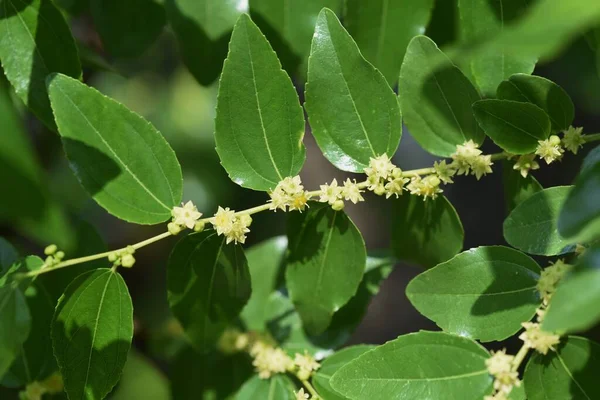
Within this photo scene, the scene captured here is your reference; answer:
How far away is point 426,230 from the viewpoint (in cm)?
142

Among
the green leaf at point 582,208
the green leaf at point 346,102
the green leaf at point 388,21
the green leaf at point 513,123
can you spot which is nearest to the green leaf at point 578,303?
the green leaf at point 582,208

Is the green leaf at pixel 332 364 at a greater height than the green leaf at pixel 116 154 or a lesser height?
lesser

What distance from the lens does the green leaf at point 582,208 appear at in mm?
827

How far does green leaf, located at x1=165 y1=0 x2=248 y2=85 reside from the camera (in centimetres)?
154

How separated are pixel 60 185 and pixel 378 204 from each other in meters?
1.71

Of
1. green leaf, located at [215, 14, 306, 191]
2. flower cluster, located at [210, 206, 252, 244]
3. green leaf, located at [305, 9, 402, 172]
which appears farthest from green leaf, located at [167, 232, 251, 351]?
green leaf, located at [305, 9, 402, 172]

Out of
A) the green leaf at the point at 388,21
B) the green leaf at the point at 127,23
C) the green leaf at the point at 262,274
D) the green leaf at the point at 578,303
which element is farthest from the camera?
the green leaf at the point at 262,274

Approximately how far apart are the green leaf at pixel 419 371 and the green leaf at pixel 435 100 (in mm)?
393

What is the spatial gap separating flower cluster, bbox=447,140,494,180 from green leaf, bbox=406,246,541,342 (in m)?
0.18

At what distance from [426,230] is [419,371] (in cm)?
35

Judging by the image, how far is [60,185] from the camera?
272 centimetres

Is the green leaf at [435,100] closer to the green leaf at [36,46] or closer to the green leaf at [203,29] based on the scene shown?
the green leaf at [203,29]

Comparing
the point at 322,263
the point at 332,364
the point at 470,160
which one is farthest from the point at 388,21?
the point at 332,364

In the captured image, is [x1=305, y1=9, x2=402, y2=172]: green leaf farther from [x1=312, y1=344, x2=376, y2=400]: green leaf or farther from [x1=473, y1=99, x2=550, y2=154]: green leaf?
[x1=312, y1=344, x2=376, y2=400]: green leaf
